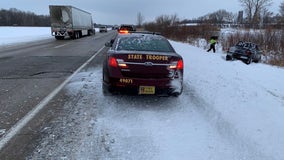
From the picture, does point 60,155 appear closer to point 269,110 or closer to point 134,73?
point 134,73

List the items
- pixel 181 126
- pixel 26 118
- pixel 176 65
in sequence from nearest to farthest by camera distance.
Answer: pixel 181 126 → pixel 26 118 → pixel 176 65

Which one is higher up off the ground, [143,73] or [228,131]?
[143,73]

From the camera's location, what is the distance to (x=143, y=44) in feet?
23.5

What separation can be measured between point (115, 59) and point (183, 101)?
5.90 feet

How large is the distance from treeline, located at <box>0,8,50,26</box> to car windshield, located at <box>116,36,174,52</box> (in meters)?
128

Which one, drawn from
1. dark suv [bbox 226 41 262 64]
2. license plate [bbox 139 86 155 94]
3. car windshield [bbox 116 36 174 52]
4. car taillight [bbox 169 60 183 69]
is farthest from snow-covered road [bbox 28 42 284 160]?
dark suv [bbox 226 41 262 64]

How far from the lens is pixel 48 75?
32.4 feet

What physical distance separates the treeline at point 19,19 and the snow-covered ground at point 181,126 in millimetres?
128703

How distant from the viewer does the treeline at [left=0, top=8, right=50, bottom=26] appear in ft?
411

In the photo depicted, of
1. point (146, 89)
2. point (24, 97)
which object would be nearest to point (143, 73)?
point (146, 89)

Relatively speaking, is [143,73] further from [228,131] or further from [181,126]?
[228,131]

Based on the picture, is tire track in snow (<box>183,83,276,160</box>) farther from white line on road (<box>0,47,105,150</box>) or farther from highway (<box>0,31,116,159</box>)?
white line on road (<box>0,47,105,150</box>)

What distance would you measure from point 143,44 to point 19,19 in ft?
454

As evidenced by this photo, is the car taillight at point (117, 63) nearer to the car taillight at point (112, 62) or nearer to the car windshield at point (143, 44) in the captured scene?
the car taillight at point (112, 62)
